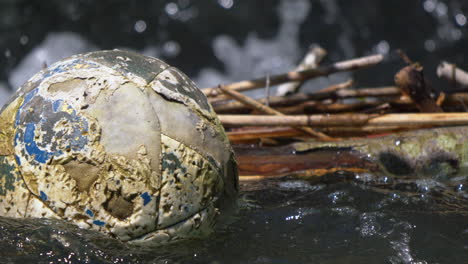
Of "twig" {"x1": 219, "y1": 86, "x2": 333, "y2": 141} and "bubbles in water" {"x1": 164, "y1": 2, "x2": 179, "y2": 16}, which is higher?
"bubbles in water" {"x1": 164, "y1": 2, "x2": 179, "y2": 16}

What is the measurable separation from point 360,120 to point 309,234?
1.38 meters

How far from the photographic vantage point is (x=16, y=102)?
291cm

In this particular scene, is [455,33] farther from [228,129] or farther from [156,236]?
[156,236]

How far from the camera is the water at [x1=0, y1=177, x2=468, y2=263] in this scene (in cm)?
275

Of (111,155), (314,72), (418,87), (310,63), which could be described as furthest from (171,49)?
(111,155)

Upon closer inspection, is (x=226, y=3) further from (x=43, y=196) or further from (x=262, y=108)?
(x=43, y=196)

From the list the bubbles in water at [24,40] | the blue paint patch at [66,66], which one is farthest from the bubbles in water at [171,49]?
the blue paint patch at [66,66]

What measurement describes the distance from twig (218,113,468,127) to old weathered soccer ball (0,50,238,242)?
1485mm

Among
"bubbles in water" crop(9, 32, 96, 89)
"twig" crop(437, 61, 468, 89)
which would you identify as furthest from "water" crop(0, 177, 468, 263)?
"bubbles in water" crop(9, 32, 96, 89)

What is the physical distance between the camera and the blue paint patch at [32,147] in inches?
106

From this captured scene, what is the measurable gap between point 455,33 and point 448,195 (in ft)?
18.7

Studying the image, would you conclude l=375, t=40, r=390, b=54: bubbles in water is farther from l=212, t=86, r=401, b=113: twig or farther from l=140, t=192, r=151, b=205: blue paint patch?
l=140, t=192, r=151, b=205: blue paint patch

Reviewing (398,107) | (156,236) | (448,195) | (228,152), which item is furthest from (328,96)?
(156,236)

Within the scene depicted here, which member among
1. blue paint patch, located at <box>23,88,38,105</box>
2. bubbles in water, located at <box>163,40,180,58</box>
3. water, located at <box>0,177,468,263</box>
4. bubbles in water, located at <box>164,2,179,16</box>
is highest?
bubbles in water, located at <box>164,2,179,16</box>
